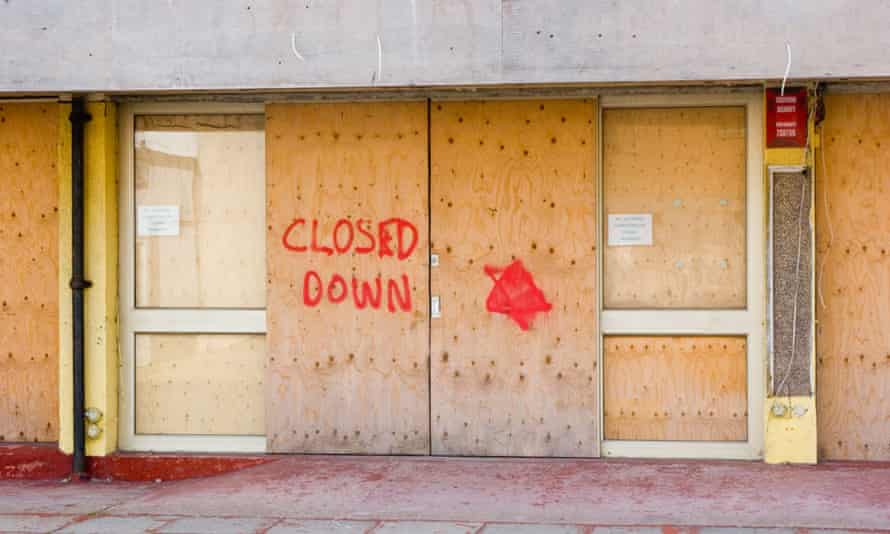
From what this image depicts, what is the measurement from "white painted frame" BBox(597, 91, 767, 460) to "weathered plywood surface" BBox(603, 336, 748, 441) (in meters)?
0.06

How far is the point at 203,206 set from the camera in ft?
31.6

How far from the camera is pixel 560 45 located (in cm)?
831

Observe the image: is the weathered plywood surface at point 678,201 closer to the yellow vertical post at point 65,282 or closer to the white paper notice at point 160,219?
the white paper notice at point 160,219

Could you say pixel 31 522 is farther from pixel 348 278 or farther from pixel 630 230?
pixel 630 230

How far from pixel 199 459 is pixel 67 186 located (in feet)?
7.87

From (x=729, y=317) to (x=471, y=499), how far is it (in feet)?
8.13

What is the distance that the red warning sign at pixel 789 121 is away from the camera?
8.88m

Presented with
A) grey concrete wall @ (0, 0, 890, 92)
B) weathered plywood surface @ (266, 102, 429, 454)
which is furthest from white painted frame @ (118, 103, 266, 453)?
grey concrete wall @ (0, 0, 890, 92)

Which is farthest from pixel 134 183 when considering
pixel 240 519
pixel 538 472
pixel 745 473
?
pixel 745 473

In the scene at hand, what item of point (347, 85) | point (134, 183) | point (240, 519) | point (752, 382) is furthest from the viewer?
point (134, 183)

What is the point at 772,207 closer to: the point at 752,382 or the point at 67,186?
the point at 752,382

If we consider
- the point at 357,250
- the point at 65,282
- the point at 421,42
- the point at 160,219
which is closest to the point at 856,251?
the point at 421,42

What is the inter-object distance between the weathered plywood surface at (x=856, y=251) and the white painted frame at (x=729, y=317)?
1.41ft

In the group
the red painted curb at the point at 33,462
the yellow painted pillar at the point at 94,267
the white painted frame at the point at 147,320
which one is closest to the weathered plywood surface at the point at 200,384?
the white painted frame at the point at 147,320
